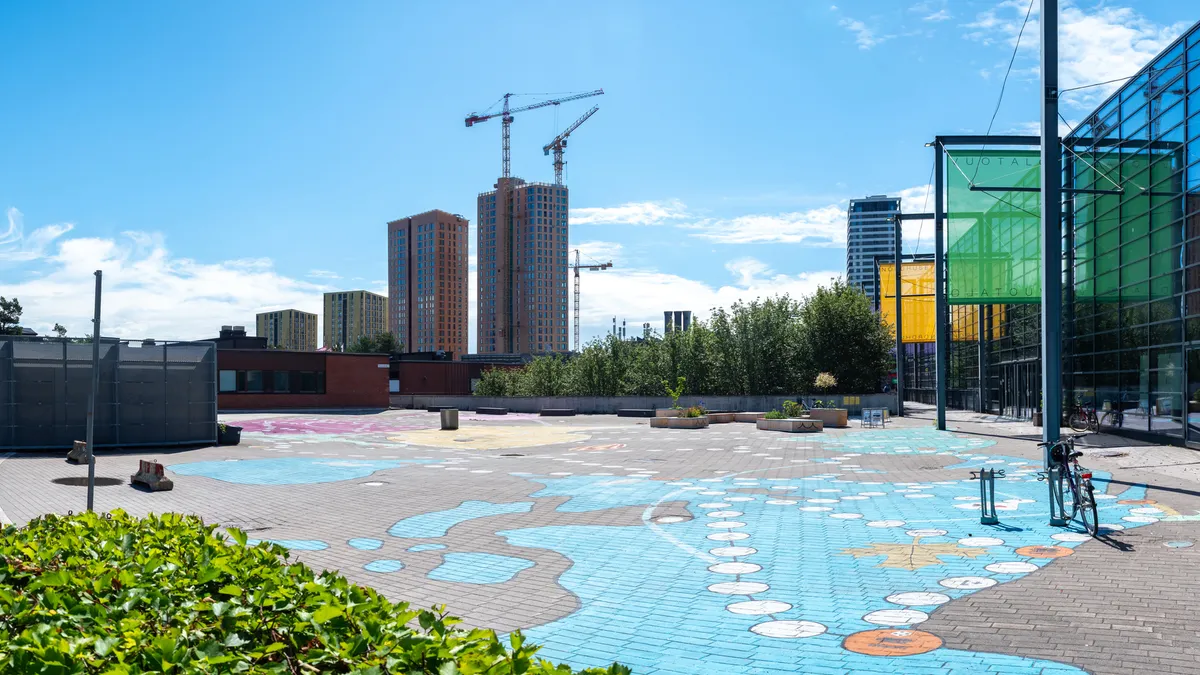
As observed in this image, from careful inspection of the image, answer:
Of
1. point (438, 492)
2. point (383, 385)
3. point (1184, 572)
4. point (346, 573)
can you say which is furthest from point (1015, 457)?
point (383, 385)

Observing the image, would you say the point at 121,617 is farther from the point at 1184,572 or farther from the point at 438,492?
the point at 438,492

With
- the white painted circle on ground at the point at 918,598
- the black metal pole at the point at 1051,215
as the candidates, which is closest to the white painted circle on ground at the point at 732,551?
the white painted circle on ground at the point at 918,598

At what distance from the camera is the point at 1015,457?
20203 millimetres

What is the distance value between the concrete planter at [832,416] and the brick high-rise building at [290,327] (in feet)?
571

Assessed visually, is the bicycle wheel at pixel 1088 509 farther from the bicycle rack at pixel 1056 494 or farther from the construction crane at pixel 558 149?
the construction crane at pixel 558 149

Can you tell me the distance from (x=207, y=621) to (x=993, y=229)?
29302mm

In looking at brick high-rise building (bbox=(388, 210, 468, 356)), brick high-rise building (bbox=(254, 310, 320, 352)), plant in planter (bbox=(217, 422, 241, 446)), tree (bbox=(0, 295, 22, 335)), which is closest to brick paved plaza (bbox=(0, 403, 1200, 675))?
plant in planter (bbox=(217, 422, 241, 446))

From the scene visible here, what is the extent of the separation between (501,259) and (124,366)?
13392cm

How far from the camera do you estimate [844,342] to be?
4875 centimetres

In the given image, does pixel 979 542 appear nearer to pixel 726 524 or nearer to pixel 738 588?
pixel 726 524

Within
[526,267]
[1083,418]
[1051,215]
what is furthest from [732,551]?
[526,267]

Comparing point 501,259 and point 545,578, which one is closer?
point 545,578

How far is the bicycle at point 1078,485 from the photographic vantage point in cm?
1043

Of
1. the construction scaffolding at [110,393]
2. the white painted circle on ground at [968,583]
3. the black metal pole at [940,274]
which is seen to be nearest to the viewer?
the white painted circle on ground at [968,583]
